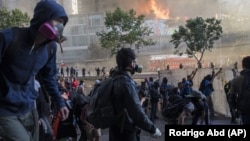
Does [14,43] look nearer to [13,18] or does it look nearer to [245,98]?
[245,98]

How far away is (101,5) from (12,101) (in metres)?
87.5

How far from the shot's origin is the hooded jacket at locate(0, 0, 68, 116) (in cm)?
257

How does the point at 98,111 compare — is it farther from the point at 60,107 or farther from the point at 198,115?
the point at 198,115

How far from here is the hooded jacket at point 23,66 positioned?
2.57 metres

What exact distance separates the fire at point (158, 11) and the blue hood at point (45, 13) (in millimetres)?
81463

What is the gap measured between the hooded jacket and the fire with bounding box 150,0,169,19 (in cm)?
8148

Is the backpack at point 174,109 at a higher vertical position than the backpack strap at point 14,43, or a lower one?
lower

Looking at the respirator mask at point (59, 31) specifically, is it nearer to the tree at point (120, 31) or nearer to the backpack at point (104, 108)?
the backpack at point (104, 108)

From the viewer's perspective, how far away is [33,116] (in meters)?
2.76

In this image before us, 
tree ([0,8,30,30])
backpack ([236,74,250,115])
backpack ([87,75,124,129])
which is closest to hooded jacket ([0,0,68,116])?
backpack ([87,75,124,129])

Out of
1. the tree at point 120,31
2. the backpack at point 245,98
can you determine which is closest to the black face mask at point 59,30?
the backpack at point 245,98

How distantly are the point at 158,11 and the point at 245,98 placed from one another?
81285 millimetres

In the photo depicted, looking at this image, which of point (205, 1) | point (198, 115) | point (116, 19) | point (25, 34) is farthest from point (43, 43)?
point (205, 1)

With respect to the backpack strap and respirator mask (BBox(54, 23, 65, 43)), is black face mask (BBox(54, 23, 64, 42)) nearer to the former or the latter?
respirator mask (BBox(54, 23, 65, 43))
